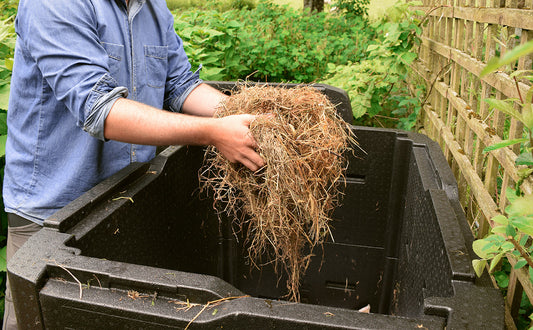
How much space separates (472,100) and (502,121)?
63cm

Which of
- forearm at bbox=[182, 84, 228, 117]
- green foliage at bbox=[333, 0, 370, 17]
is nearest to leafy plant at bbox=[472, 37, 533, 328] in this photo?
forearm at bbox=[182, 84, 228, 117]

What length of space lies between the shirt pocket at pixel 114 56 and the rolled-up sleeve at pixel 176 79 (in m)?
0.42

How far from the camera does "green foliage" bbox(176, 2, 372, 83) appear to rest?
5.00m

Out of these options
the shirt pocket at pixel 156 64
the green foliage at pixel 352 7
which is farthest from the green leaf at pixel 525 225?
the green foliage at pixel 352 7

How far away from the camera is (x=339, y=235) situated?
224cm

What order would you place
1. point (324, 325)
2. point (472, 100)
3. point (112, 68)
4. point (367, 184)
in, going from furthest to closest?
point (472, 100) < point (367, 184) < point (112, 68) < point (324, 325)

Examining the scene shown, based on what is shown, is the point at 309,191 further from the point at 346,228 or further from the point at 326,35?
the point at 326,35

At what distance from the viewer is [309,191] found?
1531mm

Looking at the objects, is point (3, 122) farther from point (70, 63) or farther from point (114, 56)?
point (70, 63)

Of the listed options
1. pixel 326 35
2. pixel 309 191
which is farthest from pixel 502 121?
pixel 326 35

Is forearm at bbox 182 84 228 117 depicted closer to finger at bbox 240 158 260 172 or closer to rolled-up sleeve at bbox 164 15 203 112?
rolled-up sleeve at bbox 164 15 203 112

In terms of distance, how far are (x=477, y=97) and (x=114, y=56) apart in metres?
2.00

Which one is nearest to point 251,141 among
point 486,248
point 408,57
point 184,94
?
point 486,248

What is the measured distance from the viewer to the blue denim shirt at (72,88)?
149 cm
